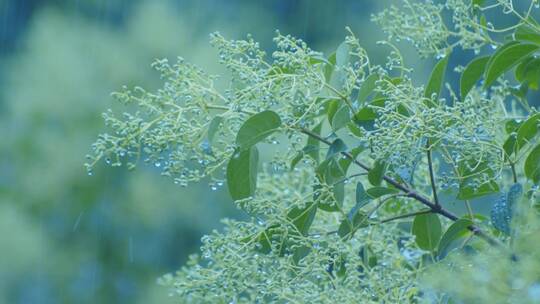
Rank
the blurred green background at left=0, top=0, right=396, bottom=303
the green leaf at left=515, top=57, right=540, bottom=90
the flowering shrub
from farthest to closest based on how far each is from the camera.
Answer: the blurred green background at left=0, top=0, right=396, bottom=303 < the green leaf at left=515, top=57, right=540, bottom=90 < the flowering shrub

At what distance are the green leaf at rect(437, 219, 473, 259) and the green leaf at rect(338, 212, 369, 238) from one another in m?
0.05

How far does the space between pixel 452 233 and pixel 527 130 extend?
81 millimetres

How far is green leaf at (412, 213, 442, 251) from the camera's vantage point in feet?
1.95

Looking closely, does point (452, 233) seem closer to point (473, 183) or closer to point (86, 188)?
point (473, 183)

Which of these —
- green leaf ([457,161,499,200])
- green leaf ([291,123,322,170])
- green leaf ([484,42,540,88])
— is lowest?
green leaf ([457,161,499,200])

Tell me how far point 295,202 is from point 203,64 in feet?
6.70

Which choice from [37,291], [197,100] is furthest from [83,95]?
[197,100]

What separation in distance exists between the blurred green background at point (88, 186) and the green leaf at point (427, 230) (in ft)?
6.40

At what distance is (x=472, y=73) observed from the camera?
58 centimetres

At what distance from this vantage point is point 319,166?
1.76ft

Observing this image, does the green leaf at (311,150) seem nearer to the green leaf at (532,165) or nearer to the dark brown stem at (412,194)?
the dark brown stem at (412,194)

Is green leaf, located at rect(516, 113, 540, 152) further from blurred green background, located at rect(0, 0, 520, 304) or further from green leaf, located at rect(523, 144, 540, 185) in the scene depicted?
blurred green background, located at rect(0, 0, 520, 304)

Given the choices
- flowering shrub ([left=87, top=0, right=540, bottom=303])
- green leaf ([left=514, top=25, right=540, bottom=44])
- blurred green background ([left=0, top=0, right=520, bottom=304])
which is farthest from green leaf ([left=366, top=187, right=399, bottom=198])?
blurred green background ([left=0, top=0, right=520, bottom=304])

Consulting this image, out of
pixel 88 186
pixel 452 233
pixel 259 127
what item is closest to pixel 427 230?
pixel 452 233
